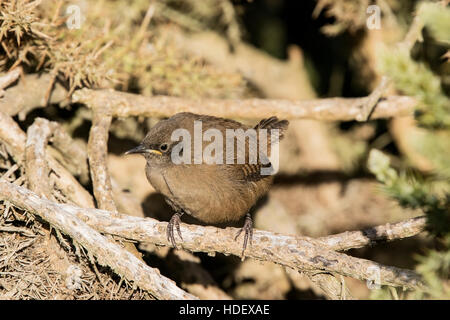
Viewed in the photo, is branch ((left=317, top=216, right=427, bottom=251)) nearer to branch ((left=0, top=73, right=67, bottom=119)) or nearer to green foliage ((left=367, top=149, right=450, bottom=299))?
green foliage ((left=367, top=149, right=450, bottom=299))

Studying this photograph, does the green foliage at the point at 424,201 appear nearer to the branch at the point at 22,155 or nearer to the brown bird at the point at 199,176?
the brown bird at the point at 199,176

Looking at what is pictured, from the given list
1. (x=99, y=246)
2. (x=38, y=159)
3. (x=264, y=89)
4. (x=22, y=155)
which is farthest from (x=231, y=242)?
(x=264, y=89)

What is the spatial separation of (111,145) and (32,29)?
1.94 metres

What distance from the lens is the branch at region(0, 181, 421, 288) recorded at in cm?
297

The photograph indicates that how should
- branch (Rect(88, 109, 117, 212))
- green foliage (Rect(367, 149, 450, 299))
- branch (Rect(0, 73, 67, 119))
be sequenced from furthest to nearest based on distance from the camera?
branch (Rect(0, 73, 67, 119)) → branch (Rect(88, 109, 117, 212)) → green foliage (Rect(367, 149, 450, 299))

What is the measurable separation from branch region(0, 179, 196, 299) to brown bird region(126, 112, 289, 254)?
2.23 ft

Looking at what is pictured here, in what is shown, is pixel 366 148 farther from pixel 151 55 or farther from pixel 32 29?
pixel 32 29

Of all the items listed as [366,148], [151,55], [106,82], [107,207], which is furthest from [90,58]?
[366,148]

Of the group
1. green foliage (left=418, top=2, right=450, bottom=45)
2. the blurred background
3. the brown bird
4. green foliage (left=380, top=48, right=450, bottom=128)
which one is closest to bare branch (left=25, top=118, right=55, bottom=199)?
the blurred background

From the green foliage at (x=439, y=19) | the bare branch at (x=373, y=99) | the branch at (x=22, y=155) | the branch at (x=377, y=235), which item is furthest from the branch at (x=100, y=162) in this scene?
the green foliage at (x=439, y=19)

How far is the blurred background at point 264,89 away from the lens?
8.49 ft

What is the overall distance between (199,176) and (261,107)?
1265 millimetres

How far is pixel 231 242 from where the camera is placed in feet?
11.1

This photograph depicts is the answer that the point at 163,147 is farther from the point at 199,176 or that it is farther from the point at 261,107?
the point at 261,107
